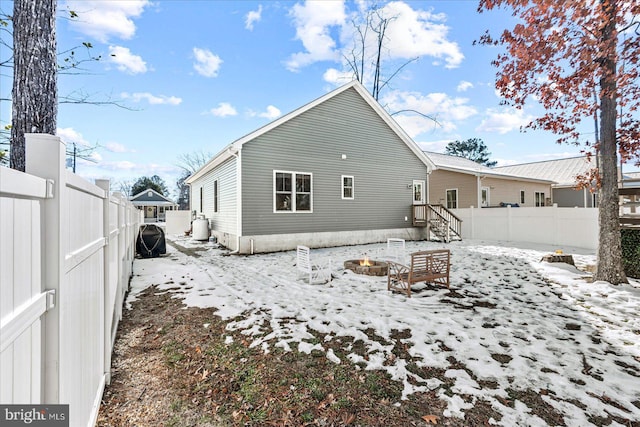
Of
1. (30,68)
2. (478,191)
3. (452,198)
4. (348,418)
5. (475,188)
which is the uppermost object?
(30,68)

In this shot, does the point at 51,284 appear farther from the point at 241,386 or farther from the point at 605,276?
the point at 605,276

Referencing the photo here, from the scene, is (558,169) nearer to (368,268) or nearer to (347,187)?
(347,187)

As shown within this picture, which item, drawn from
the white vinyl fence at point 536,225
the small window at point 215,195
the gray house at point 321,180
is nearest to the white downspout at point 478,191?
the white vinyl fence at point 536,225

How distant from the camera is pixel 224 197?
12359 mm

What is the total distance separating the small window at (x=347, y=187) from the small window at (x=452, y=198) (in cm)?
885

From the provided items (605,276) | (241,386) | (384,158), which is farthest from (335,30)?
(241,386)

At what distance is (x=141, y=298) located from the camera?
5.47 m

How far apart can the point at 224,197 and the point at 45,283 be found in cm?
1152

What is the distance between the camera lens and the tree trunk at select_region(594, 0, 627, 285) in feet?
19.7

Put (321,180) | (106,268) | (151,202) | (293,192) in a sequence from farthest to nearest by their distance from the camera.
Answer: (151,202) → (321,180) → (293,192) → (106,268)

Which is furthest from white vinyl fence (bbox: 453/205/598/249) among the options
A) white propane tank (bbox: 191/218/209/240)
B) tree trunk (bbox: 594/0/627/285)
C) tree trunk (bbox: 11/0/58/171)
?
tree trunk (bbox: 11/0/58/171)

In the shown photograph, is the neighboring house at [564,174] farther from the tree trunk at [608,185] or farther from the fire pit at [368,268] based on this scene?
the fire pit at [368,268]

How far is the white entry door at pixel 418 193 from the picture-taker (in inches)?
577

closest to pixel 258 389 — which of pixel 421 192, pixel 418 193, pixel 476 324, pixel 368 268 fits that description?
pixel 476 324
